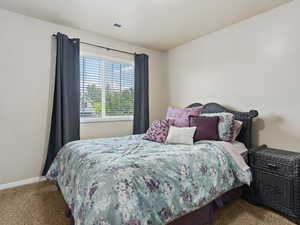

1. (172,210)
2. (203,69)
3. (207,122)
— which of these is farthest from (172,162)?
(203,69)

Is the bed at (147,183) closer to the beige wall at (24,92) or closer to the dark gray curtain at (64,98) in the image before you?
the dark gray curtain at (64,98)

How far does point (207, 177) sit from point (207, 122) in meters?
0.85

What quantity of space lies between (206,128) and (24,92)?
8.47 ft

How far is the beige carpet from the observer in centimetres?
169

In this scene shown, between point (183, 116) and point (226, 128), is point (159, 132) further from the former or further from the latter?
point (226, 128)

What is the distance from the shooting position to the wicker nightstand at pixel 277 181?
1.70m

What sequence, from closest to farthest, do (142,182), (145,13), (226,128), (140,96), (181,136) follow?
(142,182), (181,136), (226,128), (145,13), (140,96)

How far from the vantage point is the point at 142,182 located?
1.22 meters

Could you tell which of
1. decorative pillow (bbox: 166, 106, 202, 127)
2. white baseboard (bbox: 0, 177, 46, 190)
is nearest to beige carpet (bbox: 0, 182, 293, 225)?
white baseboard (bbox: 0, 177, 46, 190)

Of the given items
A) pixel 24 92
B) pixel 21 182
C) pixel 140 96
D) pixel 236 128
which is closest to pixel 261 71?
pixel 236 128

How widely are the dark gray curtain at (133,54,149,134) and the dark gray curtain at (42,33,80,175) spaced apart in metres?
1.13

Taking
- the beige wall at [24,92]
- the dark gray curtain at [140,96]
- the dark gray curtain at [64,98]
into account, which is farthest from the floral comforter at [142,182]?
the dark gray curtain at [140,96]

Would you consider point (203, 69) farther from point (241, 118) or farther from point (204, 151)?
point (204, 151)

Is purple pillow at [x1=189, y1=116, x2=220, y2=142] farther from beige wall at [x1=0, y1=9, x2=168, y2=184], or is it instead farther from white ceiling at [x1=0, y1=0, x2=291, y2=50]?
beige wall at [x1=0, y1=9, x2=168, y2=184]
